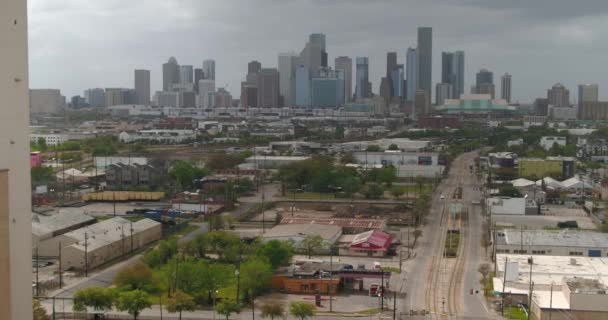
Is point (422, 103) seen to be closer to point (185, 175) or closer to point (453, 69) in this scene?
point (453, 69)

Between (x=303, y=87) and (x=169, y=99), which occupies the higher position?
(x=303, y=87)

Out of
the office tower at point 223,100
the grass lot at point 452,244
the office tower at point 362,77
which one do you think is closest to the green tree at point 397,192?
the grass lot at point 452,244

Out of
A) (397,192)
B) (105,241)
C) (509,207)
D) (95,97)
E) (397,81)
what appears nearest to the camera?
(105,241)

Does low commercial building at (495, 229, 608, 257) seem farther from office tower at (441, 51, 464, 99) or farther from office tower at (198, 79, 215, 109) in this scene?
office tower at (441, 51, 464, 99)

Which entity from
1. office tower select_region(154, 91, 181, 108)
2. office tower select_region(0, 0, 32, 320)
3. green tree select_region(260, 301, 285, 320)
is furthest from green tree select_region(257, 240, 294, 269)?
office tower select_region(154, 91, 181, 108)

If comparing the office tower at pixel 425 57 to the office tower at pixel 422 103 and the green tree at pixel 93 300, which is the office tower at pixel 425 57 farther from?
the green tree at pixel 93 300

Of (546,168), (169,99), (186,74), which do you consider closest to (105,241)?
(546,168)
